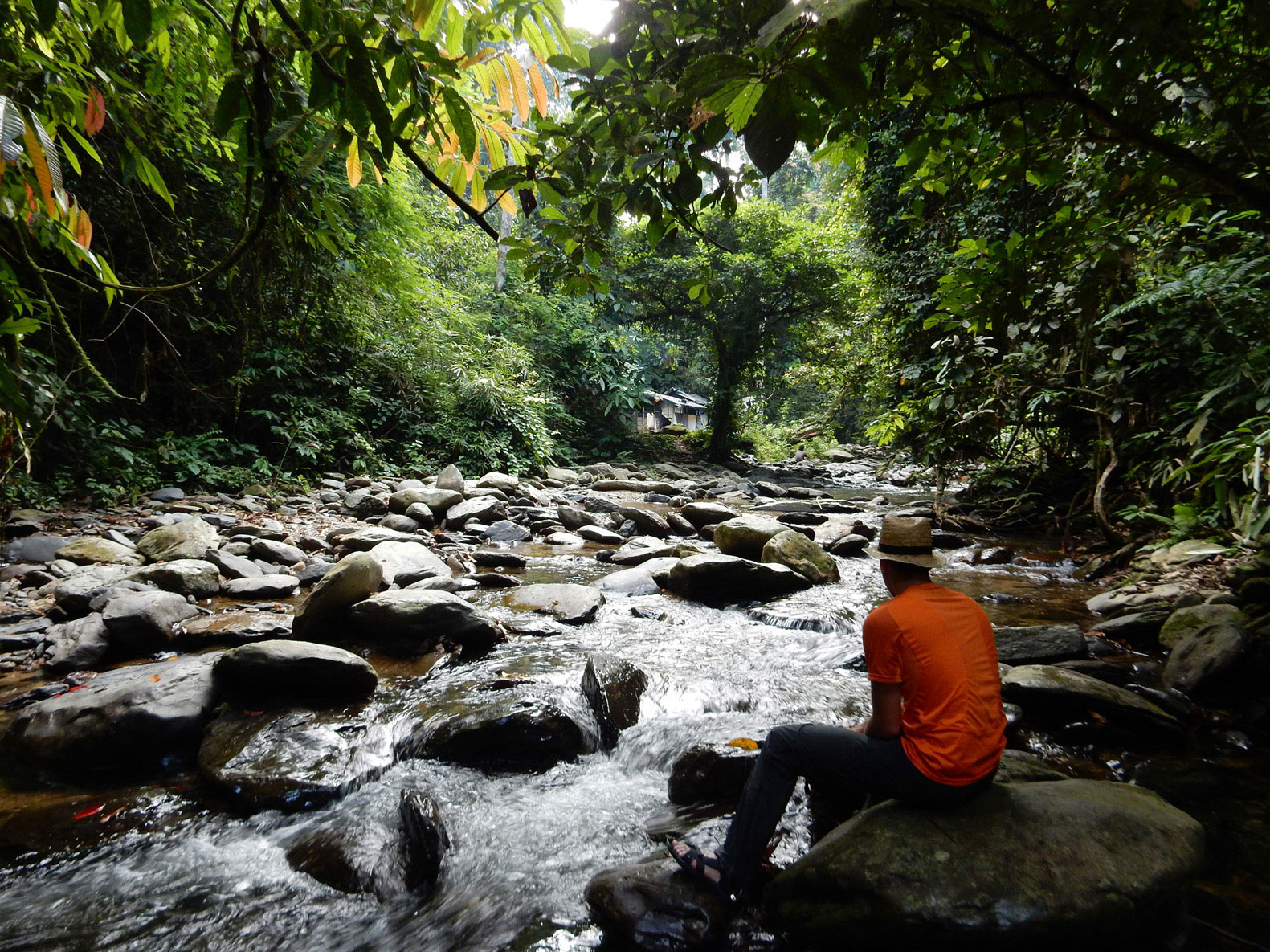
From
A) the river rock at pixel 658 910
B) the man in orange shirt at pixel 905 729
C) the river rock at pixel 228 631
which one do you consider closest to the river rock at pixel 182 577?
the river rock at pixel 228 631

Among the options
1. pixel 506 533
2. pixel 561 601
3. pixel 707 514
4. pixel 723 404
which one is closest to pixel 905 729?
pixel 561 601

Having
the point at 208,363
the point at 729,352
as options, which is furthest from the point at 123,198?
the point at 729,352

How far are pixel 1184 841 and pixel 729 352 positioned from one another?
19.6 meters

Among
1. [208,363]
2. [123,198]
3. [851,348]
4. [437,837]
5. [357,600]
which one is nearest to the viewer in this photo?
[437,837]

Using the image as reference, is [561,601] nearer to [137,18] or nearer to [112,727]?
[112,727]

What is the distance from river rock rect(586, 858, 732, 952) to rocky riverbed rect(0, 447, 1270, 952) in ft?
0.04

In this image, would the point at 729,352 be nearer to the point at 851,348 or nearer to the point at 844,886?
the point at 851,348

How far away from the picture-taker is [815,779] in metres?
2.31

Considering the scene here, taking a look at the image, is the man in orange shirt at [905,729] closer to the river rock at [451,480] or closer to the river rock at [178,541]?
the river rock at [178,541]

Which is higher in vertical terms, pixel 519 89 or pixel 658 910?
pixel 519 89

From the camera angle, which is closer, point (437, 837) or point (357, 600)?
point (437, 837)

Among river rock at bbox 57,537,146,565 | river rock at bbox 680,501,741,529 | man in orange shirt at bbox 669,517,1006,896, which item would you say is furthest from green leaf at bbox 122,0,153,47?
river rock at bbox 680,501,741,529

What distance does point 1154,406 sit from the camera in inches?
243

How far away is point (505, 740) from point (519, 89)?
119 inches
